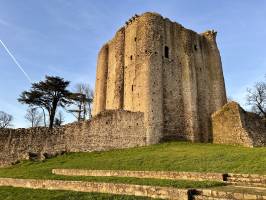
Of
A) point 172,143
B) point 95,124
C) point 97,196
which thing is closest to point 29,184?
point 97,196

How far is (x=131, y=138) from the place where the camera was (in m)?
26.8

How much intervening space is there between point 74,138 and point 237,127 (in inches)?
551

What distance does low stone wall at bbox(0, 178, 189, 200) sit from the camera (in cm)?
938

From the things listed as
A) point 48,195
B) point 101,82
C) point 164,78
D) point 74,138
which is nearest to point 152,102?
point 164,78

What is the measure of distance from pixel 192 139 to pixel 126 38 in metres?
12.9

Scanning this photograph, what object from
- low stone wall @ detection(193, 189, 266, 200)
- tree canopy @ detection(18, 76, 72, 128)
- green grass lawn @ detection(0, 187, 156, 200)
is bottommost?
green grass lawn @ detection(0, 187, 156, 200)

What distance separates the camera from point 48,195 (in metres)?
11.6

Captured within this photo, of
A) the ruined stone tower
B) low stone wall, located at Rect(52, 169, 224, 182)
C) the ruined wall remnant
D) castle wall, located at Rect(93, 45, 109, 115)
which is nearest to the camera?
low stone wall, located at Rect(52, 169, 224, 182)

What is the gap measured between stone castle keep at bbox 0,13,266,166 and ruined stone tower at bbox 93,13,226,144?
88 mm

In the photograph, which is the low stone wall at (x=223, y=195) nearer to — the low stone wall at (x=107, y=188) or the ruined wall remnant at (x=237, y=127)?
the low stone wall at (x=107, y=188)

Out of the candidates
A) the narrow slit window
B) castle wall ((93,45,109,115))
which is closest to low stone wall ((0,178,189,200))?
the narrow slit window

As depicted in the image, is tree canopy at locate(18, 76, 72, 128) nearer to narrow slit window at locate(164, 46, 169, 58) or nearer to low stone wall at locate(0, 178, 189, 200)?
narrow slit window at locate(164, 46, 169, 58)

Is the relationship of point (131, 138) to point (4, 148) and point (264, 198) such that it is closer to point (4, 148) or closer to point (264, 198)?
point (4, 148)

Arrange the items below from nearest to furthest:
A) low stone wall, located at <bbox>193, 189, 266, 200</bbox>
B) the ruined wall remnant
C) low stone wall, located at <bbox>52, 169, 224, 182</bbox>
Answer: low stone wall, located at <bbox>193, 189, 266, 200</bbox> → low stone wall, located at <bbox>52, 169, 224, 182</bbox> → the ruined wall remnant
